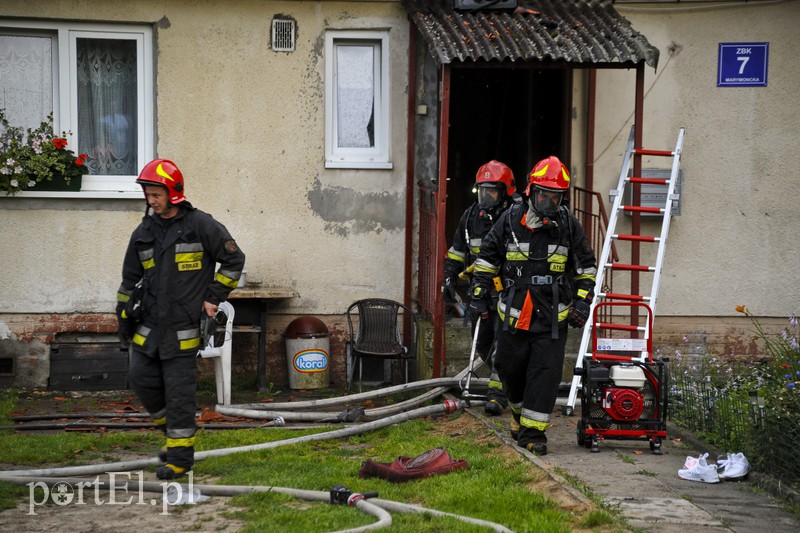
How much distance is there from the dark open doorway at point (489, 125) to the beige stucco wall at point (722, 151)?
121 cm

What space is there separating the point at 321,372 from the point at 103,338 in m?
2.29

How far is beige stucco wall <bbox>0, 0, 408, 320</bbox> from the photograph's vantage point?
1133 cm

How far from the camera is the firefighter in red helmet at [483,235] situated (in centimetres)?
962

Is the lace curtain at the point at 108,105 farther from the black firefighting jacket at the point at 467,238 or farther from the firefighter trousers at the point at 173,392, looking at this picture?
the firefighter trousers at the point at 173,392

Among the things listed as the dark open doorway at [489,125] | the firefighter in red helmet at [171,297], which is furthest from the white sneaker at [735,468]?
the dark open doorway at [489,125]

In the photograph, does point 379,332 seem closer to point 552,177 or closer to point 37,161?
point 37,161

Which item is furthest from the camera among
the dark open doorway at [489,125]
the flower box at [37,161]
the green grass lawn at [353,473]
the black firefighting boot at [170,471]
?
the dark open doorway at [489,125]

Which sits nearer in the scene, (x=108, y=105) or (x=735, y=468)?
(x=735, y=468)

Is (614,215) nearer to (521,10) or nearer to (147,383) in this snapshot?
(521,10)

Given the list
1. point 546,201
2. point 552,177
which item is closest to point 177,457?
point 546,201

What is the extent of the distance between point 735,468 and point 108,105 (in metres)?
7.50

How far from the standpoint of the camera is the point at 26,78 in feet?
37.5

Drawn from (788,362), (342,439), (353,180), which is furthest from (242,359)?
(788,362)

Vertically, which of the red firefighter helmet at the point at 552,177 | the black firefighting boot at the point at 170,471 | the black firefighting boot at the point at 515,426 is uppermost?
the red firefighter helmet at the point at 552,177
